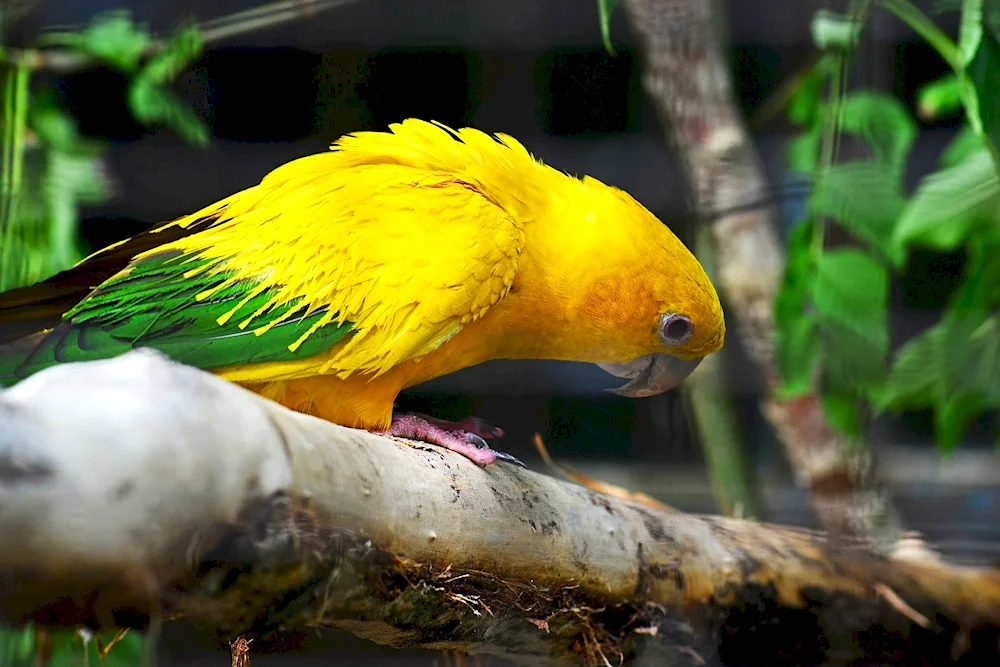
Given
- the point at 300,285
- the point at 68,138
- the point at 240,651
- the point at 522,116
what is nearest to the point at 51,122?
the point at 68,138

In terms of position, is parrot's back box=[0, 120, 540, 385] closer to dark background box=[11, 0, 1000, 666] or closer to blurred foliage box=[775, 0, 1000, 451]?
dark background box=[11, 0, 1000, 666]

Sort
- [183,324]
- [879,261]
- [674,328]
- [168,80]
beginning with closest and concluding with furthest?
[183,324] < [674,328] < [879,261] < [168,80]

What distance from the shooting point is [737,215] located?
3.93 ft

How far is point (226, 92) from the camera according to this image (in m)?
1.14

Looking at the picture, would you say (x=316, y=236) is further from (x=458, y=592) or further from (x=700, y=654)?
(x=700, y=654)

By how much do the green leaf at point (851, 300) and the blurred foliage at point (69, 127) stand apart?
77 cm

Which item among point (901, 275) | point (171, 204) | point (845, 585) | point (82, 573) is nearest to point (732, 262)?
point (901, 275)

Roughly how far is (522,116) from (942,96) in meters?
0.56

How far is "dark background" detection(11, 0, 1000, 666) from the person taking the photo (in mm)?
1059

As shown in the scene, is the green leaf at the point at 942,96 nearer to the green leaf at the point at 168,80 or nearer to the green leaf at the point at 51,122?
the green leaf at the point at 168,80

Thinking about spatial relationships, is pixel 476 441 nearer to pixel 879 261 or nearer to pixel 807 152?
pixel 879 261

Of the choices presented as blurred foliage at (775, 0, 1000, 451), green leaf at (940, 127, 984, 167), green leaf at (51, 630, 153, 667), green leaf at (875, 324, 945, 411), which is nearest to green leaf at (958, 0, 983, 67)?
blurred foliage at (775, 0, 1000, 451)

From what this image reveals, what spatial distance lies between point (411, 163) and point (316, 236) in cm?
10

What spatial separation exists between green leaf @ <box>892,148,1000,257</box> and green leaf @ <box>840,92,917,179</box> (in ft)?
0.23
